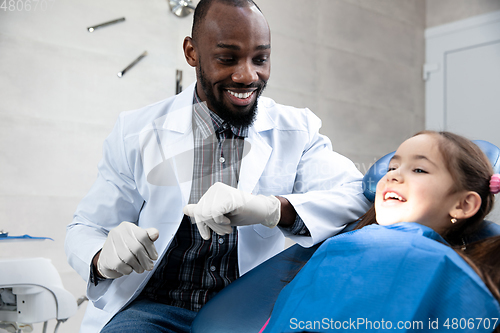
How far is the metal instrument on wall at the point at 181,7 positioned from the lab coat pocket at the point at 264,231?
144 cm

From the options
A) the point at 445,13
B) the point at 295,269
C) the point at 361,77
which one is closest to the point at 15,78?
the point at 295,269

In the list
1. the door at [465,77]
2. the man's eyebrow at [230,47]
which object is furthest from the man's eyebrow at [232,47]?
the door at [465,77]

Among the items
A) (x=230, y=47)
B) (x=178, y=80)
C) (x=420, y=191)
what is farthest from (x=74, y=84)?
(x=420, y=191)

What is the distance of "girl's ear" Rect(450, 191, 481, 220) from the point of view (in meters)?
0.98

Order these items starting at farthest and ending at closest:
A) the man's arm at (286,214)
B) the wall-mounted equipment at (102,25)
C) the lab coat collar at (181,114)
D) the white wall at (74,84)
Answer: the wall-mounted equipment at (102,25) < the white wall at (74,84) < the lab coat collar at (181,114) < the man's arm at (286,214)

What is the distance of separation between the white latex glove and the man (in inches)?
0.7

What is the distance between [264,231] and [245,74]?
454 mm

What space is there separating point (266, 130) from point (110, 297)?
657 millimetres

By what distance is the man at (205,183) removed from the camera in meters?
1.12

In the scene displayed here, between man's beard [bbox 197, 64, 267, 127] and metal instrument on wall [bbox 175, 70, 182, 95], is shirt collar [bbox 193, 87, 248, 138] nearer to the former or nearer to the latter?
man's beard [bbox 197, 64, 267, 127]

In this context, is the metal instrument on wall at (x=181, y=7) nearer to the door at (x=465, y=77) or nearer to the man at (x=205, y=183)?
the man at (x=205, y=183)

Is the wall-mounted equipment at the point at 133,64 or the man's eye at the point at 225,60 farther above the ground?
the wall-mounted equipment at the point at 133,64

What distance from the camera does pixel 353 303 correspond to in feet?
2.60

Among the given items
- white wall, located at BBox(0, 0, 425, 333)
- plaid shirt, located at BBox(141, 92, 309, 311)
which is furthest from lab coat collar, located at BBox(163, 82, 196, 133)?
white wall, located at BBox(0, 0, 425, 333)
